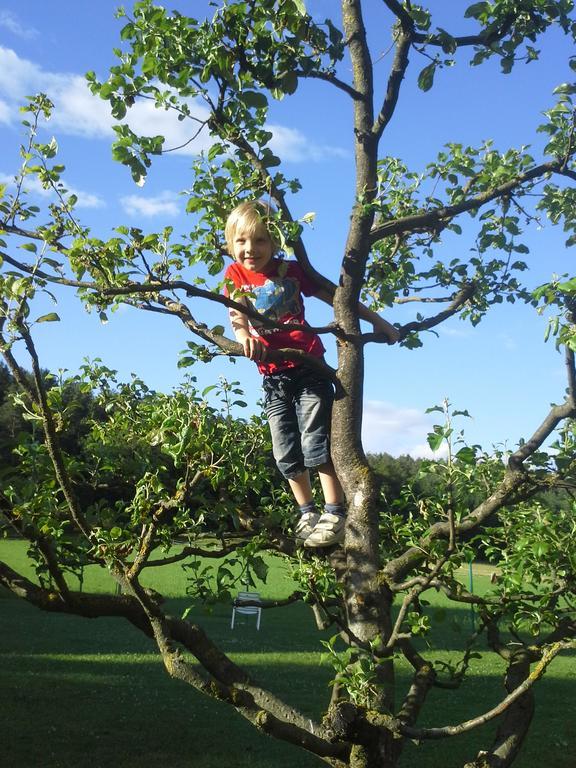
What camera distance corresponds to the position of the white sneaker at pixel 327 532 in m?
3.08

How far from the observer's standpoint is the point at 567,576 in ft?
10.6

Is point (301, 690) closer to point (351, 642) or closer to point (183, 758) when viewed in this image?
point (183, 758)

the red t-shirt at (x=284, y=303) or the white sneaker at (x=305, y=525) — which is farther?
the red t-shirt at (x=284, y=303)

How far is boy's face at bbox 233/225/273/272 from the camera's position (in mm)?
3318

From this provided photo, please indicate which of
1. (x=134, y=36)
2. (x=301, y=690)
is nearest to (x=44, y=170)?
(x=134, y=36)

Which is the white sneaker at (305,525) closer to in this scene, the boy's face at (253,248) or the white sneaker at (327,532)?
the white sneaker at (327,532)

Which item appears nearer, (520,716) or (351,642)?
(351,642)

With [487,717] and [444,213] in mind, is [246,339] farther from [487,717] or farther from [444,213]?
[487,717]

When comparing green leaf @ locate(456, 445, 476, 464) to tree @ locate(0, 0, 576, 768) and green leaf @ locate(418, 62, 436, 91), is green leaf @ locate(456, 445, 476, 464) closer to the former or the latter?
tree @ locate(0, 0, 576, 768)

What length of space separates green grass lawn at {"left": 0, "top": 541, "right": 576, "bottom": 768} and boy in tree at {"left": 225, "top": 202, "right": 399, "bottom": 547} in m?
0.41

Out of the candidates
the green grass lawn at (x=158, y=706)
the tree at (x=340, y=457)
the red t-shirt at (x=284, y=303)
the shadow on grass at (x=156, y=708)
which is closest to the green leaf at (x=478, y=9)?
the tree at (x=340, y=457)

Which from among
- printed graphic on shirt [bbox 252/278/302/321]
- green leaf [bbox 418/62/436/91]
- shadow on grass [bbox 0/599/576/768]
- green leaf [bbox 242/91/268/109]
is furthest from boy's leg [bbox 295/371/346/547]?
shadow on grass [bbox 0/599/576/768]

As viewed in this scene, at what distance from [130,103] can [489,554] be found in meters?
2.76

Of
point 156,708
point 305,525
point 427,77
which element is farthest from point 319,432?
point 156,708
